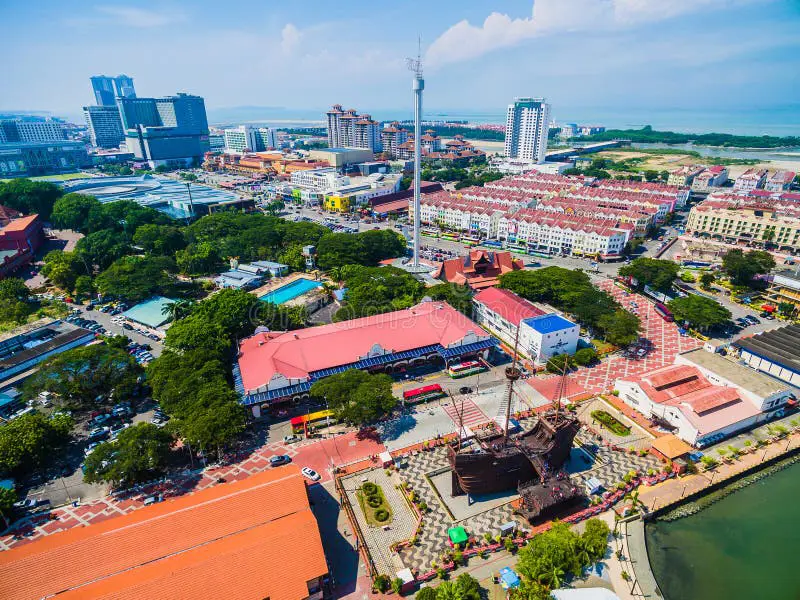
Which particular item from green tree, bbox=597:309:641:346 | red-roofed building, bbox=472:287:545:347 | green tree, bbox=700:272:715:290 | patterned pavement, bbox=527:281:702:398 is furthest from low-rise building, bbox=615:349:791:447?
green tree, bbox=700:272:715:290

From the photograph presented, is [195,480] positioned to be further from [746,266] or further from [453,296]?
[746,266]

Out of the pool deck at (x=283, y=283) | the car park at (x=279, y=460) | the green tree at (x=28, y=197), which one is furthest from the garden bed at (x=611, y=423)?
the green tree at (x=28, y=197)

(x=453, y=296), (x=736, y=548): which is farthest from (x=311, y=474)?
(x=736, y=548)

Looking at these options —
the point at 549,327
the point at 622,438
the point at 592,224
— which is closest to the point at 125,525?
the point at 622,438

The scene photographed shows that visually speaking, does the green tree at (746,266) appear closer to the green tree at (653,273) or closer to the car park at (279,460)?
the green tree at (653,273)

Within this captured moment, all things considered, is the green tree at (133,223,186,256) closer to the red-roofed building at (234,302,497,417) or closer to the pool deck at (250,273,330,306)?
the pool deck at (250,273,330,306)

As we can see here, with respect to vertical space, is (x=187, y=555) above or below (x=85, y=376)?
below
